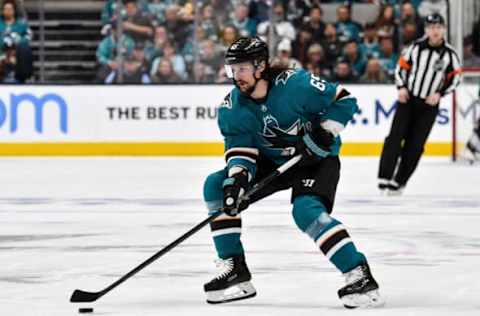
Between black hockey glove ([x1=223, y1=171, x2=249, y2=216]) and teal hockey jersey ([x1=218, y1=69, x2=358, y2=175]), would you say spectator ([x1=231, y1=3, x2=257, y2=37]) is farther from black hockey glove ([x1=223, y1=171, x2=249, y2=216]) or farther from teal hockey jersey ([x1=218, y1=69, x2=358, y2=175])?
black hockey glove ([x1=223, y1=171, x2=249, y2=216])

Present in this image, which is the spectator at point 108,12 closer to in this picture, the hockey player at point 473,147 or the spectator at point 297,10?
the spectator at point 297,10

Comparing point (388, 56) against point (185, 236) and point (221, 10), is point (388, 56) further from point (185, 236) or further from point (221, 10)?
point (185, 236)

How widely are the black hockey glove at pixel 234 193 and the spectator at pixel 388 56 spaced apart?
353 inches

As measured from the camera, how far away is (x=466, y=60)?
1315 centimetres

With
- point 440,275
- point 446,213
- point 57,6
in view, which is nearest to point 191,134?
point 57,6

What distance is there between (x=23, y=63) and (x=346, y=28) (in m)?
3.11

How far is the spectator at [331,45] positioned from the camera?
44.3 ft

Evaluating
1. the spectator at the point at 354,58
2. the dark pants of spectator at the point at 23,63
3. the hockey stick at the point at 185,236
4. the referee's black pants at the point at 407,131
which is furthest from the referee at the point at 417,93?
the hockey stick at the point at 185,236

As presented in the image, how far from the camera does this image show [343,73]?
13.3 meters

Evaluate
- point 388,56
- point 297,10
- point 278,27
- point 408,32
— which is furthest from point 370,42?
point 278,27

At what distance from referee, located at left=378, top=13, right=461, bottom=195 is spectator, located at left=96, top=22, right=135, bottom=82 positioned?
420 centimetres

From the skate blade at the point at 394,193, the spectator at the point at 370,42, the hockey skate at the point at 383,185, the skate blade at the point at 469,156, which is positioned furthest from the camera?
the spectator at the point at 370,42

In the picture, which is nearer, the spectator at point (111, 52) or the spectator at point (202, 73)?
the spectator at point (202, 73)

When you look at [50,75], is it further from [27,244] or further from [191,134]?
[27,244]
